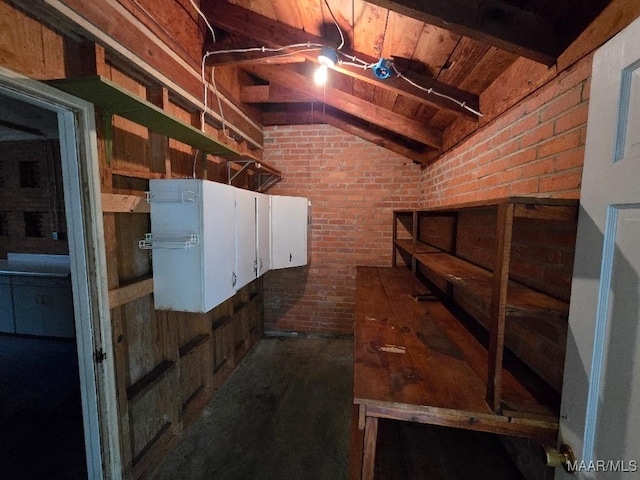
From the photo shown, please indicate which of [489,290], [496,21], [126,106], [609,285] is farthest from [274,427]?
[496,21]

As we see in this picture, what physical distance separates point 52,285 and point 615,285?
4731 mm

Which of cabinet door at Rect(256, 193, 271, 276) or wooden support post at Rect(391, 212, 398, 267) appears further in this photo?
wooden support post at Rect(391, 212, 398, 267)

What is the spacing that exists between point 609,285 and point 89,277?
2.06 metres

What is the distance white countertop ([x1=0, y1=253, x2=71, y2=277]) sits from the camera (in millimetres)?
3049

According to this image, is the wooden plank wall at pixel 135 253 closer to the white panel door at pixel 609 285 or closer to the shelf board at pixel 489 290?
the shelf board at pixel 489 290

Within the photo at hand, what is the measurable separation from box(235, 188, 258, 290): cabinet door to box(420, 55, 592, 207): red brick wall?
1776mm

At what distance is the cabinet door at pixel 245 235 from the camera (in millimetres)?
1954

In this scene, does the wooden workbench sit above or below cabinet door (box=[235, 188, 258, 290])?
below

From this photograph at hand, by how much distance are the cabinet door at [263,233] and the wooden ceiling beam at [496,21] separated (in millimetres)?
1711

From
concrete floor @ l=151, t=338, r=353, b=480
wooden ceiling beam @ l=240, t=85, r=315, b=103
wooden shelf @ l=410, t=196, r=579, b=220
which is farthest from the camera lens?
wooden ceiling beam @ l=240, t=85, r=315, b=103

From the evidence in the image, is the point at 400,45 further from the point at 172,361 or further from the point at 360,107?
the point at 172,361

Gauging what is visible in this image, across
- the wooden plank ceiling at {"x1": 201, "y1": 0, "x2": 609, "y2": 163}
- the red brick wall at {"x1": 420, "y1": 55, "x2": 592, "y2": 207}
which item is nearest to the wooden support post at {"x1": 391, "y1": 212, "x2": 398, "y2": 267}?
the wooden plank ceiling at {"x1": 201, "y1": 0, "x2": 609, "y2": 163}

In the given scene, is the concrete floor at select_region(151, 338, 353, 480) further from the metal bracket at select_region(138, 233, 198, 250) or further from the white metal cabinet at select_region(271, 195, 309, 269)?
the metal bracket at select_region(138, 233, 198, 250)

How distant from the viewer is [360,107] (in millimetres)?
2586
